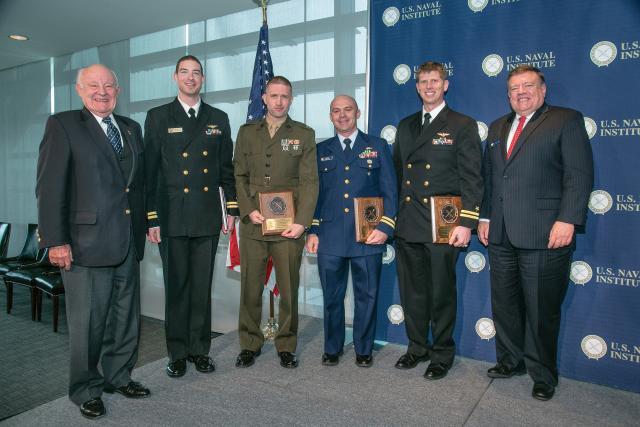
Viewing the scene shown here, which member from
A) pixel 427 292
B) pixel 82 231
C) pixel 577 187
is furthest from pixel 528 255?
pixel 82 231

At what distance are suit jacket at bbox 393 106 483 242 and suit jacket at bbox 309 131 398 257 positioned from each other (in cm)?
10

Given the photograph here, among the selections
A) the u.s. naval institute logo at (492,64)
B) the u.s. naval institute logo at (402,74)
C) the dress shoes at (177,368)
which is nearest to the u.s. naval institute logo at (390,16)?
the u.s. naval institute logo at (402,74)

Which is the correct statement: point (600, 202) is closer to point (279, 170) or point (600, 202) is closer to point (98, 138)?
point (279, 170)

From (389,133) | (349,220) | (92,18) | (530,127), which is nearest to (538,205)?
(530,127)

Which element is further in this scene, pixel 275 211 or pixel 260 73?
pixel 260 73

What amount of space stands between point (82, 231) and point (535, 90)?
2348mm

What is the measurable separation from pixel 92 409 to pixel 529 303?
2241mm

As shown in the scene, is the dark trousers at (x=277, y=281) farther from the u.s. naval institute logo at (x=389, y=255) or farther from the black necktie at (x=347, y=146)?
the u.s. naval institute logo at (x=389, y=255)

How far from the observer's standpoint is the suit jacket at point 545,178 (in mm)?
2396

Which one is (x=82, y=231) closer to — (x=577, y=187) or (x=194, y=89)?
(x=194, y=89)

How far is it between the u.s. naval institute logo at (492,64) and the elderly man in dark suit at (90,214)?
2159 mm

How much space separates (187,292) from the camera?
2.82 m

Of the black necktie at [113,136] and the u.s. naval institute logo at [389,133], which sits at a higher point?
the u.s. naval institute logo at [389,133]

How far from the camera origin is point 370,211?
283 centimetres
